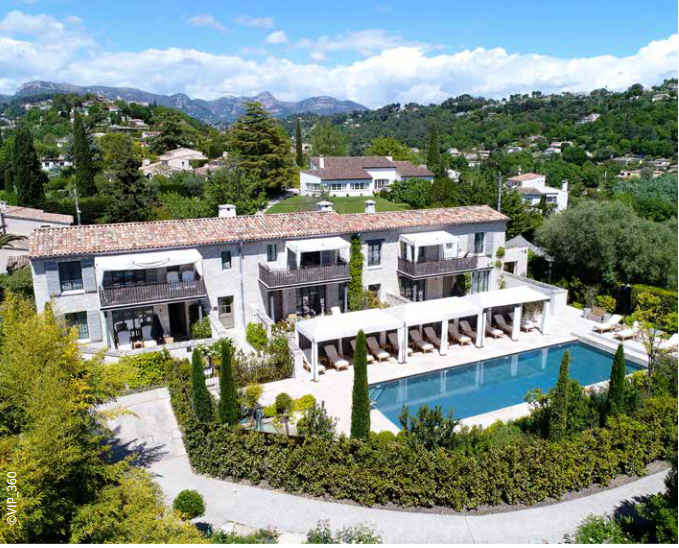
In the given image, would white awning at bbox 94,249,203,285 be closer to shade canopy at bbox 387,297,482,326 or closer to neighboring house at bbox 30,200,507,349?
neighboring house at bbox 30,200,507,349

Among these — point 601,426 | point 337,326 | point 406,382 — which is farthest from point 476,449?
point 337,326

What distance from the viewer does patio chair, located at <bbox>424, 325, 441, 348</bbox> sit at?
94.2ft

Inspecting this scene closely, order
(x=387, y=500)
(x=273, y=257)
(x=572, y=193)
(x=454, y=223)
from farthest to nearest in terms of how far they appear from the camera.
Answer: (x=572, y=193)
(x=454, y=223)
(x=273, y=257)
(x=387, y=500)

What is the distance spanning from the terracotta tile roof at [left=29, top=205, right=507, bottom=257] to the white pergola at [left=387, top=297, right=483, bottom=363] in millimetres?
6339

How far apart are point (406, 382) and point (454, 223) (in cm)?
1310

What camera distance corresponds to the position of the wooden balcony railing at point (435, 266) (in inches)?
1268

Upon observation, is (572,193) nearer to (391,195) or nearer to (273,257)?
(391,195)

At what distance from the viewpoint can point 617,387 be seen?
63.7 ft

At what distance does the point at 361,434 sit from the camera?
17.7m

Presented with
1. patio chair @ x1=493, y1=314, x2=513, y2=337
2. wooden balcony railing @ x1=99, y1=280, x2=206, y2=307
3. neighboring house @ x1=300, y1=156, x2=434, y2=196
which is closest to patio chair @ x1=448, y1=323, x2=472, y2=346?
patio chair @ x1=493, y1=314, x2=513, y2=337

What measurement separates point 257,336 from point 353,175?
49.5 m

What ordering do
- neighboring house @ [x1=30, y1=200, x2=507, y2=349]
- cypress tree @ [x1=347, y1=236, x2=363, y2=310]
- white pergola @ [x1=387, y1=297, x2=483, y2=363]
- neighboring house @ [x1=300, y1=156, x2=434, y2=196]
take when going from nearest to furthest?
neighboring house @ [x1=30, y1=200, x2=507, y2=349] < white pergola @ [x1=387, y1=297, x2=483, y2=363] < cypress tree @ [x1=347, y1=236, x2=363, y2=310] < neighboring house @ [x1=300, y1=156, x2=434, y2=196]

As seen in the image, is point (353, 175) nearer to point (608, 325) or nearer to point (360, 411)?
point (608, 325)

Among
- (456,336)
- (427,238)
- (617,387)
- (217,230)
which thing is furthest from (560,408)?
(217,230)
